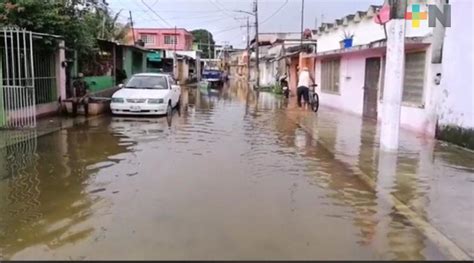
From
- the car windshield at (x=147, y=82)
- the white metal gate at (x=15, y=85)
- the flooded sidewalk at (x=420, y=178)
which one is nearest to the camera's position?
the flooded sidewalk at (x=420, y=178)

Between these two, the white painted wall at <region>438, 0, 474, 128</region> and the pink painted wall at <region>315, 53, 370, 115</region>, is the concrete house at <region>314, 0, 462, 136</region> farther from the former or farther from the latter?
the white painted wall at <region>438, 0, 474, 128</region>

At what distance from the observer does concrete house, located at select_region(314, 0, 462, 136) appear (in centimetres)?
1269

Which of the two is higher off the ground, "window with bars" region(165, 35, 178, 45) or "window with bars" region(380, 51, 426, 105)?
"window with bars" region(165, 35, 178, 45)

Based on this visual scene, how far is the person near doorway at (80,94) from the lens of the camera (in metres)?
16.7

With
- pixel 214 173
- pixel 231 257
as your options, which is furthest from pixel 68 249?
pixel 214 173

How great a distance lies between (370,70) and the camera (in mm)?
17078

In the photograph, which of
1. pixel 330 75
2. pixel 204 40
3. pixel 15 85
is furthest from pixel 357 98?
pixel 204 40

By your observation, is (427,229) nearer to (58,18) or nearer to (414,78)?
(414,78)

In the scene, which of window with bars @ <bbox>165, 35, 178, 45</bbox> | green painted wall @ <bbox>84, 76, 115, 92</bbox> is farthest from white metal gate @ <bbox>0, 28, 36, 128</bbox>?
window with bars @ <bbox>165, 35, 178, 45</bbox>

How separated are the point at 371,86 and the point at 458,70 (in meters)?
5.91

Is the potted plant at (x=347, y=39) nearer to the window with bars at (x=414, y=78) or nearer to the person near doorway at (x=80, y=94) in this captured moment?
the window with bars at (x=414, y=78)

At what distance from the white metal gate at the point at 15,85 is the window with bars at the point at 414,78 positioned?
396 inches

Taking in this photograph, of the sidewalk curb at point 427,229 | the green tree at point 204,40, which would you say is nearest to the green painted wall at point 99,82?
the sidewalk curb at point 427,229

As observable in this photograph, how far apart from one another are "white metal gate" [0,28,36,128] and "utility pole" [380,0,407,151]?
8.64 metres
